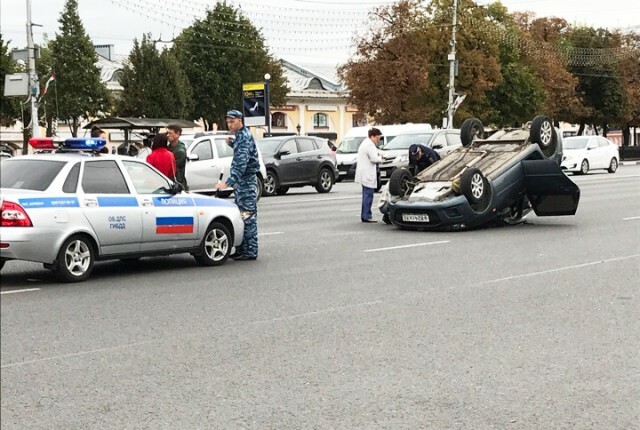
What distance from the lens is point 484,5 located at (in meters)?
73.1

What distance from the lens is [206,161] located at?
82.0 ft

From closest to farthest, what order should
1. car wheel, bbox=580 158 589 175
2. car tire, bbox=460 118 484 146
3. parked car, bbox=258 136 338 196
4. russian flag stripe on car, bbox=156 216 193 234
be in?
russian flag stripe on car, bbox=156 216 193 234, car tire, bbox=460 118 484 146, parked car, bbox=258 136 338 196, car wheel, bbox=580 158 589 175

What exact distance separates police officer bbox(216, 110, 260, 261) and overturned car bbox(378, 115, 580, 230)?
15.2 ft

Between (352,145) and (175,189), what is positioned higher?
(175,189)

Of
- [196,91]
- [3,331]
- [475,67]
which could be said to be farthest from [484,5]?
[3,331]

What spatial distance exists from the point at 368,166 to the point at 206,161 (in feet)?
24.9

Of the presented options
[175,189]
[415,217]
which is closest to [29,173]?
[175,189]

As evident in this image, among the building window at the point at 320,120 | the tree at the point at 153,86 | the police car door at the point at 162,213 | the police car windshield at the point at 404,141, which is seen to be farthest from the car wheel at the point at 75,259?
the building window at the point at 320,120

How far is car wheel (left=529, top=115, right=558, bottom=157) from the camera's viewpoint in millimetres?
17672

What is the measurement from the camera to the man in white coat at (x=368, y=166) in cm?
1825

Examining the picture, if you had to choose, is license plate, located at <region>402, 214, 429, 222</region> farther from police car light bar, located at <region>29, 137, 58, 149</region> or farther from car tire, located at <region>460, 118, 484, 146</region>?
police car light bar, located at <region>29, 137, 58, 149</region>

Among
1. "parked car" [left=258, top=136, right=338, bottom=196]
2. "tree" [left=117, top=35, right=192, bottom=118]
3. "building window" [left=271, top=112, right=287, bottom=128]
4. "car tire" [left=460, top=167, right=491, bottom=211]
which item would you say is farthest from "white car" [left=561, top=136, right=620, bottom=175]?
"building window" [left=271, top=112, right=287, bottom=128]

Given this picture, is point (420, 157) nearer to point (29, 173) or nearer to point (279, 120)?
point (29, 173)

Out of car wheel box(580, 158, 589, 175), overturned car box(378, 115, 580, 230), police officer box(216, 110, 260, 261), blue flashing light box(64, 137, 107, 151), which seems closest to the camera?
blue flashing light box(64, 137, 107, 151)
